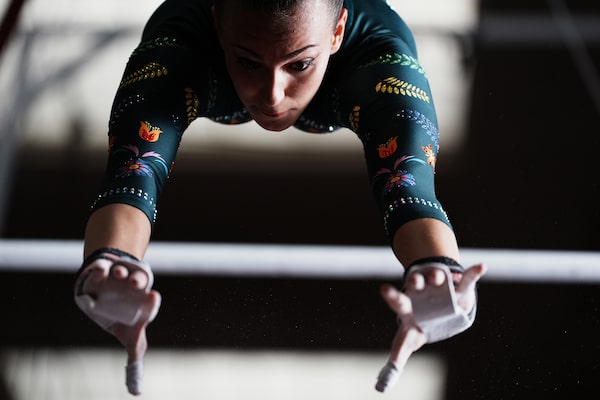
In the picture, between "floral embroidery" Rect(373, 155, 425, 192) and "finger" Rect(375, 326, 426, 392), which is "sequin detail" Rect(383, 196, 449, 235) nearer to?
"floral embroidery" Rect(373, 155, 425, 192)

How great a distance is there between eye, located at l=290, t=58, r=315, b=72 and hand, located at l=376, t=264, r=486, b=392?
0.23 m

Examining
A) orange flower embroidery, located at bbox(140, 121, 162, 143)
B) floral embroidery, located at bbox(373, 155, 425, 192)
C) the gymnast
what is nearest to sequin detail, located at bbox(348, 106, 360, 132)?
the gymnast

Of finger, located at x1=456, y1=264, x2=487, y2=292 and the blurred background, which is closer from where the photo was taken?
finger, located at x1=456, y1=264, x2=487, y2=292

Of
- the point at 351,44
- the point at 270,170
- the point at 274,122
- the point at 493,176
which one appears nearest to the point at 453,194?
the point at 493,176

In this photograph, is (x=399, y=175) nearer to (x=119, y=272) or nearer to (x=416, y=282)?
(x=416, y=282)

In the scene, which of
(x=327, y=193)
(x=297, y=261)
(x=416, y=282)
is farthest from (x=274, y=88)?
(x=327, y=193)

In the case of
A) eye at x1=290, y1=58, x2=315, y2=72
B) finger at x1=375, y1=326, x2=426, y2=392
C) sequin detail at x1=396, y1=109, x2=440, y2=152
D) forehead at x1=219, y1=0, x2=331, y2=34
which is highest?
forehead at x1=219, y1=0, x2=331, y2=34

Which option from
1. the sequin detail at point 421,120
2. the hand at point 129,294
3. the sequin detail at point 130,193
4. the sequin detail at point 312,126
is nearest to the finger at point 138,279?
the hand at point 129,294

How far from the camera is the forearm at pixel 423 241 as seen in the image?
2.71 ft

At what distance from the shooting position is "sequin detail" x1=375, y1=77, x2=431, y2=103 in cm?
100

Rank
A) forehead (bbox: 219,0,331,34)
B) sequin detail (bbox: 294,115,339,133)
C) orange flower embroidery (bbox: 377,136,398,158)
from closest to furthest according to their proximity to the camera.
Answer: forehead (bbox: 219,0,331,34) < orange flower embroidery (bbox: 377,136,398,158) < sequin detail (bbox: 294,115,339,133)

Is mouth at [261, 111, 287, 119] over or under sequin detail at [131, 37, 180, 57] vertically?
under

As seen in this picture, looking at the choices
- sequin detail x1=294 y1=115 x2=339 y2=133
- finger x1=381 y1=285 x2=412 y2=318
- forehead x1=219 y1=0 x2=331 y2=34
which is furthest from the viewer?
sequin detail x1=294 y1=115 x2=339 y2=133

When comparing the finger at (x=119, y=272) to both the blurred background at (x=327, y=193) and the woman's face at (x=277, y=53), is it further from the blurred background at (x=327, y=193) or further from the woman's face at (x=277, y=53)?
the blurred background at (x=327, y=193)
